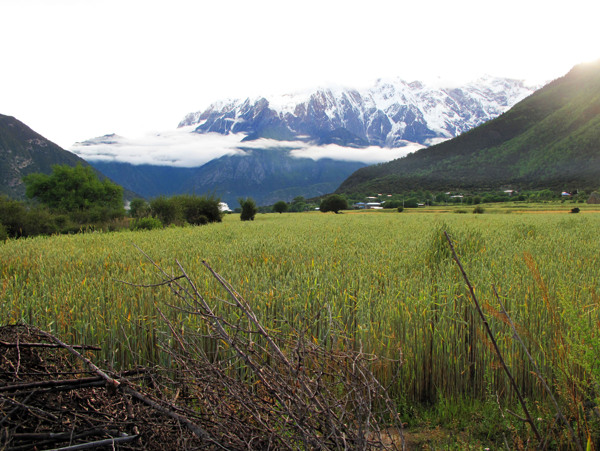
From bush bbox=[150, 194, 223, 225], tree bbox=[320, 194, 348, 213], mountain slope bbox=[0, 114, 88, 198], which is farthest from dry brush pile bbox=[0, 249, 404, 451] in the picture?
mountain slope bbox=[0, 114, 88, 198]

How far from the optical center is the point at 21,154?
5989 inches

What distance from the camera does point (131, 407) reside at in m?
1.56

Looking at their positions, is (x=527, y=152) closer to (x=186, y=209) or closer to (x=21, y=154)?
(x=186, y=209)

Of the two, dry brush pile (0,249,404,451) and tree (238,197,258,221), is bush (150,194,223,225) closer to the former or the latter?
tree (238,197,258,221)

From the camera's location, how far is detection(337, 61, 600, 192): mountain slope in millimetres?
103438

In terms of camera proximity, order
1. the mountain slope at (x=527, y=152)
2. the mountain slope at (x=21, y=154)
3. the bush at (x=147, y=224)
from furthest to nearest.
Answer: the mountain slope at (x=21, y=154), the mountain slope at (x=527, y=152), the bush at (x=147, y=224)

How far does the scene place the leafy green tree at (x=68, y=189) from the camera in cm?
4922

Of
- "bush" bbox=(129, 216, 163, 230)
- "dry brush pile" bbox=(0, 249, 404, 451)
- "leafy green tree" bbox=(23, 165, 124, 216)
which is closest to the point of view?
"dry brush pile" bbox=(0, 249, 404, 451)

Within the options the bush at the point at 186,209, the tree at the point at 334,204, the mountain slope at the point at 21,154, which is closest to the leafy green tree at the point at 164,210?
the bush at the point at 186,209

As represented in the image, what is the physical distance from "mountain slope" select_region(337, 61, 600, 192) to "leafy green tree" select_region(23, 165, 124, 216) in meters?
95.9

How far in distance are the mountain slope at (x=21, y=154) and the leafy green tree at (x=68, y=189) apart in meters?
93.8

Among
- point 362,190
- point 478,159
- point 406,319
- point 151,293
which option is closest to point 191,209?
point 151,293

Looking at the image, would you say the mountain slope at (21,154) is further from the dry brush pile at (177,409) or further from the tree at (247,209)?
the dry brush pile at (177,409)

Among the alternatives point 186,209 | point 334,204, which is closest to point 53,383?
point 186,209
